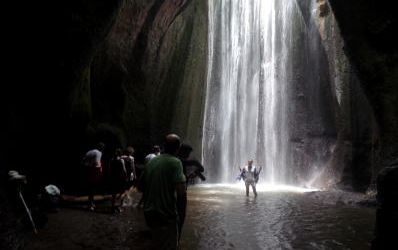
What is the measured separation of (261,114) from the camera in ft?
93.8

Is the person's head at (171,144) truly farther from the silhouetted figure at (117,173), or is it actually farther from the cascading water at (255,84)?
the cascading water at (255,84)

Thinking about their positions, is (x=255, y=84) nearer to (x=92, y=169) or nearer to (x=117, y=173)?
(x=117, y=173)

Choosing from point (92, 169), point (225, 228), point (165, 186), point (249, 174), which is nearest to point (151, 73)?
point (249, 174)

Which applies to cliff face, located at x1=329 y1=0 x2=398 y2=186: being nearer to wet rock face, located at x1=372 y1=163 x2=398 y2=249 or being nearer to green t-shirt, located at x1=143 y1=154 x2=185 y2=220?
wet rock face, located at x1=372 y1=163 x2=398 y2=249

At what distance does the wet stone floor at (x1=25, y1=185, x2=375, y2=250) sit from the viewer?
618 cm

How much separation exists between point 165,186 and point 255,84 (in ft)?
89.8

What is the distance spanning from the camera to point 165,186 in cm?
364

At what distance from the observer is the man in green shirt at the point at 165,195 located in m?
3.57

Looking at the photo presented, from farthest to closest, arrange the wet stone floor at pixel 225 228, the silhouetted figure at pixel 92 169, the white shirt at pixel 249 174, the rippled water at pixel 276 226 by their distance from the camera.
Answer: the white shirt at pixel 249 174 < the silhouetted figure at pixel 92 169 < the rippled water at pixel 276 226 < the wet stone floor at pixel 225 228

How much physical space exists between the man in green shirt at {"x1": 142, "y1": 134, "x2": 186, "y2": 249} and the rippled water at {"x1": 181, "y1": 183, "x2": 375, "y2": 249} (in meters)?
2.60

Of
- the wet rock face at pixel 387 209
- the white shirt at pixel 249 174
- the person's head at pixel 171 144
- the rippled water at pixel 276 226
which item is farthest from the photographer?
the white shirt at pixel 249 174

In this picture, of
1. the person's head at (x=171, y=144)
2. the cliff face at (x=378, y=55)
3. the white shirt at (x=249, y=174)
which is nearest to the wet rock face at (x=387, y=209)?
the person's head at (x=171, y=144)

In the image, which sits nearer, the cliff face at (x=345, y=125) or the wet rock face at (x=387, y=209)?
the wet rock face at (x=387, y=209)

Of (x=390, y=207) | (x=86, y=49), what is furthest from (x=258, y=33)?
(x=390, y=207)
